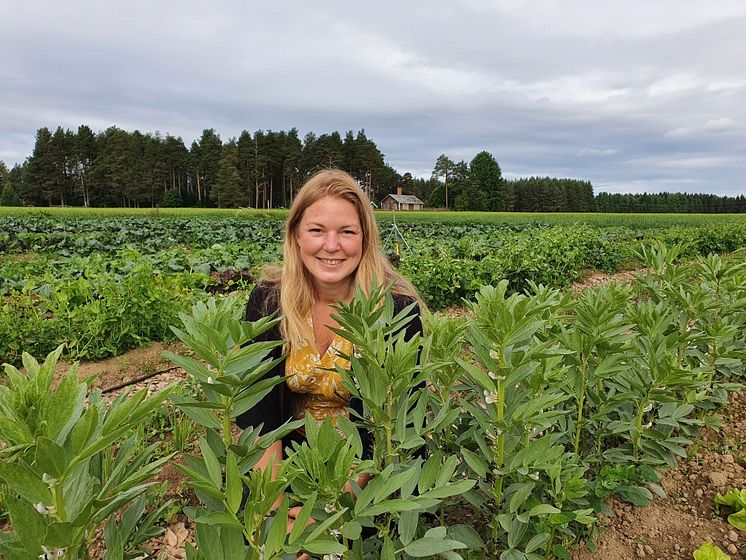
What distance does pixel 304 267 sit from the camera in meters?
2.54

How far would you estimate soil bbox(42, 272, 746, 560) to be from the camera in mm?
2016

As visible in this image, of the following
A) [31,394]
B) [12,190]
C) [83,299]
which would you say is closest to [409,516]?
[31,394]

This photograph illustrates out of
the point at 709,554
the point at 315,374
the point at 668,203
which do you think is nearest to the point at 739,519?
the point at 709,554

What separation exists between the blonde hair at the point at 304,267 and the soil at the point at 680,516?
2.79 feet

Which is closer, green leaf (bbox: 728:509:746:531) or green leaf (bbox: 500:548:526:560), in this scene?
green leaf (bbox: 500:548:526:560)

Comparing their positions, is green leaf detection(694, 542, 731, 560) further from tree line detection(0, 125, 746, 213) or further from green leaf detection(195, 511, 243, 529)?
tree line detection(0, 125, 746, 213)

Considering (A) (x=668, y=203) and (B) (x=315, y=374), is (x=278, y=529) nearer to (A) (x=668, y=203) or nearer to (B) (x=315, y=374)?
(B) (x=315, y=374)

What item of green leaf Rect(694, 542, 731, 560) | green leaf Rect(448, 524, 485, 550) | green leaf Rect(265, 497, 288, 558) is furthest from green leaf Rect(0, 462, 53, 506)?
green leaf Rect(694, 542, 731, 560)

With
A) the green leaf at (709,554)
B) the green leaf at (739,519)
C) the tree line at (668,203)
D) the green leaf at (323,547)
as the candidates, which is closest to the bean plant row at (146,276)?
the green leaf at (739,519)

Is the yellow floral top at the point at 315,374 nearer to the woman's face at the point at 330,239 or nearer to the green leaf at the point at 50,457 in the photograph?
the woman's face at the point at 330,239

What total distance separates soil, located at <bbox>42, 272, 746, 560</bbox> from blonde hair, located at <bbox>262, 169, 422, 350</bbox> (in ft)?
2.79

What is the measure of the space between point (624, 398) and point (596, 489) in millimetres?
374

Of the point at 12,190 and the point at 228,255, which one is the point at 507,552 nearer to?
the point at 228,255

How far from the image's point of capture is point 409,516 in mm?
1155
